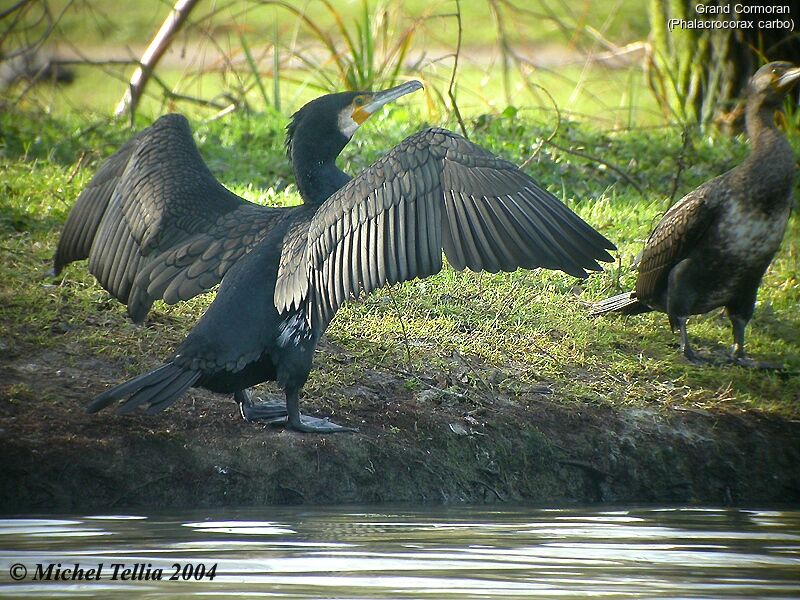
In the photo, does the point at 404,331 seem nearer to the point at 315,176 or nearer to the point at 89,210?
the point at 315,176

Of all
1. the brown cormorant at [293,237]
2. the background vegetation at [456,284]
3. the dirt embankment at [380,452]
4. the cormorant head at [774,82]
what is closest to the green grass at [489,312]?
the background vegetation at [456,284]

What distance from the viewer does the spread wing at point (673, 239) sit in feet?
19.3

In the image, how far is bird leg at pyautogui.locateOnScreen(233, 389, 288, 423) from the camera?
5.01 metres

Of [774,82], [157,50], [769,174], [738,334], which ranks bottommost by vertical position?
[738,334]

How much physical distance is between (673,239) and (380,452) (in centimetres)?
202

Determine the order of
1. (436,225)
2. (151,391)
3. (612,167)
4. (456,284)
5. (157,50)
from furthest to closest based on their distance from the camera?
(157,50) < (612,167) < (456,284) < (151,391) < (436,225)

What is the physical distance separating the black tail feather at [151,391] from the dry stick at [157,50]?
4962 millimetres

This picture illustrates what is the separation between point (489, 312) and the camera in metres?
6.35

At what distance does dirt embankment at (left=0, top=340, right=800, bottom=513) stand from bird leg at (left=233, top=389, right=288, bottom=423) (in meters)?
0.06

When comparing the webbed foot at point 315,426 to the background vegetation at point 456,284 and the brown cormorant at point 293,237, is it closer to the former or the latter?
the brown cormorant at point 293,237

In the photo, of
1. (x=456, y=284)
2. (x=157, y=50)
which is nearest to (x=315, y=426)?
(x=456, y=284)

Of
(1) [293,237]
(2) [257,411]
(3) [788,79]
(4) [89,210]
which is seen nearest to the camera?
(1) [293,237]

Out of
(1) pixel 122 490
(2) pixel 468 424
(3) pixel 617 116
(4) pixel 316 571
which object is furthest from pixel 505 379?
(3) pixel 617 116

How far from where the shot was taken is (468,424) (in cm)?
510
